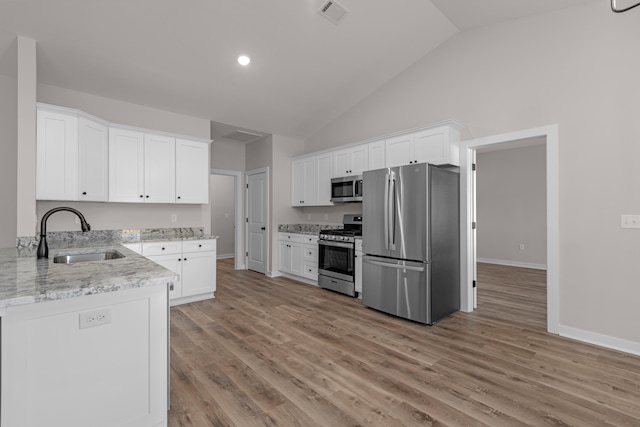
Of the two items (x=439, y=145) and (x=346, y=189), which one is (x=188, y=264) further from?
(x=439, y=145)

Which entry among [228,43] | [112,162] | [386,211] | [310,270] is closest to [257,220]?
[310,270]

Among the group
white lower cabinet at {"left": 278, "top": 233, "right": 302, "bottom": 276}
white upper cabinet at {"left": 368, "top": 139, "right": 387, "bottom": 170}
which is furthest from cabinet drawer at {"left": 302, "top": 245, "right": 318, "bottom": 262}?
white upper cabinet at {"left": 368, "top": 139, "right": 387, "bottom": 170}

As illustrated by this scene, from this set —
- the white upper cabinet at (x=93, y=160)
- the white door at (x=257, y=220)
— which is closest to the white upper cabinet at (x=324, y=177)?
the white door at (x=257, y=220)

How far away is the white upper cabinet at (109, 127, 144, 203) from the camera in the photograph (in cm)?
392

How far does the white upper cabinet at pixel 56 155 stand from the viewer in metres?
3.17

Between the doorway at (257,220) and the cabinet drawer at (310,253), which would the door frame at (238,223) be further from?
the cabinet drawer at (310,253)

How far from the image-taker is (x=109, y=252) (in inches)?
114

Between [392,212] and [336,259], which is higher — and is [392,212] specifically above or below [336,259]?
above

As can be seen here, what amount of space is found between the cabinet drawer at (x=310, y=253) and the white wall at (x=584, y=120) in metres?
2.83

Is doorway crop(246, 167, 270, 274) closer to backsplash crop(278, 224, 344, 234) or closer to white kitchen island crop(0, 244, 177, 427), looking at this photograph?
backsplash crop(278, 224, 344, 234)

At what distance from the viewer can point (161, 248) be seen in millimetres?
4027

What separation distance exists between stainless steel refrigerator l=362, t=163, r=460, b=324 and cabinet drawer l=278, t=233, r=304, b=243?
163 cm

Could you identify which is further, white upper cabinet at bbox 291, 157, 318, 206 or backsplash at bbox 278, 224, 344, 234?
backsplash at bbox 278, 224, 344, 234

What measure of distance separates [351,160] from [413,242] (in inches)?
74.5
